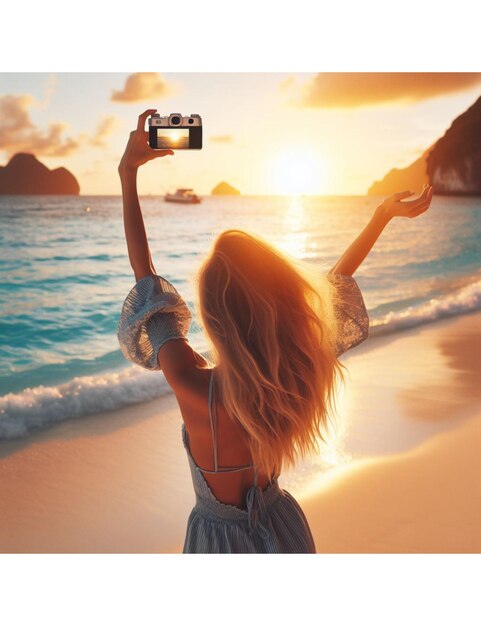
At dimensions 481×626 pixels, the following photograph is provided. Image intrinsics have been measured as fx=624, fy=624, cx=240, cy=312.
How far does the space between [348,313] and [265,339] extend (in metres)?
0.29

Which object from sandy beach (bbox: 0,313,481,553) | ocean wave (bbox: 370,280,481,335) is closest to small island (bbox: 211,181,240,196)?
sandy beach (bbox: 0,313,481,553)

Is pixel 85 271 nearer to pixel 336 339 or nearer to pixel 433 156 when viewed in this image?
pixel 433 156

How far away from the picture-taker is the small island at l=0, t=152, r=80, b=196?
4.12 meters

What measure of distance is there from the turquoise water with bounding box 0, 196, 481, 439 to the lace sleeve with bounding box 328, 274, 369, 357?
7.13 ft

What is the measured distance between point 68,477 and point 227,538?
1.51 m

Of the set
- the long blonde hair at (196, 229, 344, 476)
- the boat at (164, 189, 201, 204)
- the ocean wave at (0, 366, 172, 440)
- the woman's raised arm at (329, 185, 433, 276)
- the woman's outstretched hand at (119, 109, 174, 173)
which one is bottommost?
the ocean wave at (0, 366, 172, 440)

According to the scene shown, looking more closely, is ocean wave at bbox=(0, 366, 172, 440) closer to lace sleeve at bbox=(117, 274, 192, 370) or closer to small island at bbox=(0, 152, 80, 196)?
small island at bbox=(0, 152, 80, 196)

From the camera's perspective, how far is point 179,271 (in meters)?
6.56

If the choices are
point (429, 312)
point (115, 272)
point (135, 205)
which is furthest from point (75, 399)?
point (115, 272)

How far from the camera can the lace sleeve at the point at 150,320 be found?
1.10m

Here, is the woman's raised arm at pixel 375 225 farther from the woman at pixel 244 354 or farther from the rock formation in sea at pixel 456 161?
the rock formation in sea at pixel 456 161

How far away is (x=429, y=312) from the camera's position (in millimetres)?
4855
